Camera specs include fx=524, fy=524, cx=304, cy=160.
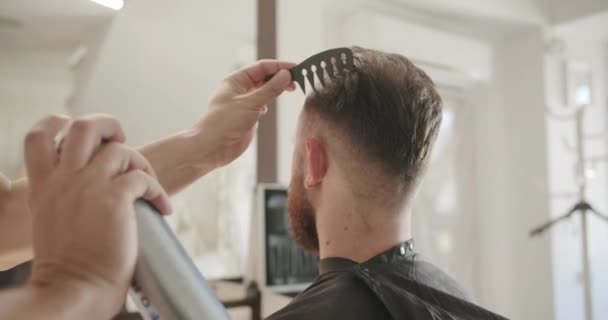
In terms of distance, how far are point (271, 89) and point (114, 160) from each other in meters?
0.57

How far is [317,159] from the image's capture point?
0.97m

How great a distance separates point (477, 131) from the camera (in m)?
3.13

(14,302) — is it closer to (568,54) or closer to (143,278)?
(143,278)

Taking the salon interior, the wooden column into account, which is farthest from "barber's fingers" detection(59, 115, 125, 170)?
the wooden column

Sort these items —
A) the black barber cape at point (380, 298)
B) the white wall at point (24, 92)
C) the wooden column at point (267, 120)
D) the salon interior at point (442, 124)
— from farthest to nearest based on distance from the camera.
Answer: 1. the wooden column at point (267, 120)
2. the salon interior at point (442, 124)
3. the white wall at point (24, 92)
4. the black barber cape at point (380, 298)

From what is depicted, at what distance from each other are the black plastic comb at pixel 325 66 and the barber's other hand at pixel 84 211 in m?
0.54

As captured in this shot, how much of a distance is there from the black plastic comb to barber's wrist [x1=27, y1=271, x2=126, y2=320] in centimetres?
60

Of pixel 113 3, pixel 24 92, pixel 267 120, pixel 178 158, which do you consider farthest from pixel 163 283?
pixel 267 120

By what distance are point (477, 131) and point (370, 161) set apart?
2.41m

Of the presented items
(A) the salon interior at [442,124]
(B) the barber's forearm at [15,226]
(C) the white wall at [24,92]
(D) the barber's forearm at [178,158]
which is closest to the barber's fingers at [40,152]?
(B) the barber's forearm at [15,226]

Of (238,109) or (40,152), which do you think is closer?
(40,152)

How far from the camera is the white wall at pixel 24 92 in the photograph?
49.6 inches

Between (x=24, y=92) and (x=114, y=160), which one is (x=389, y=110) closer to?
(x=114, y=160)

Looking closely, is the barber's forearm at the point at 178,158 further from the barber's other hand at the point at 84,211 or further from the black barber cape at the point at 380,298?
the barber's other hand at the point at 84,211
